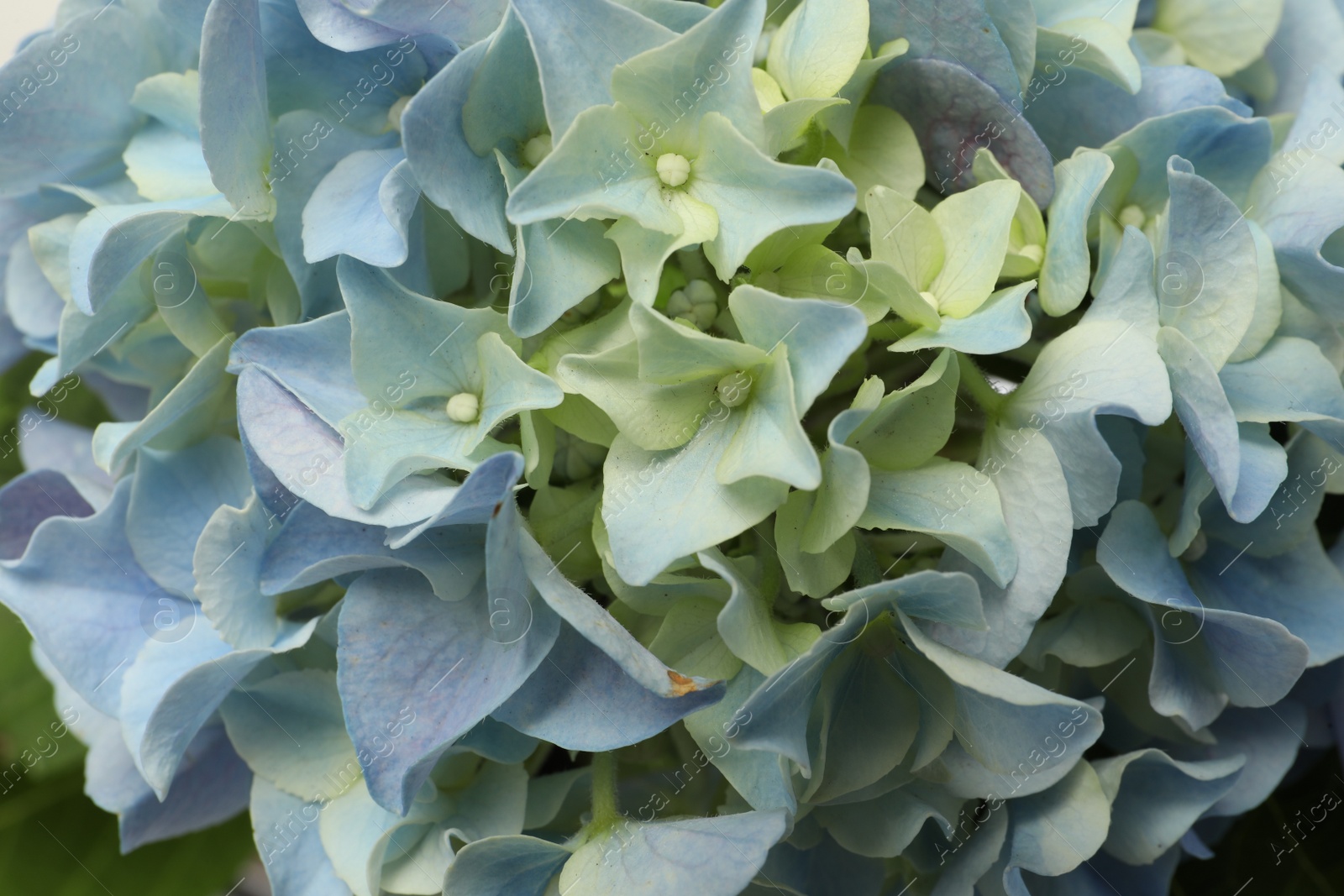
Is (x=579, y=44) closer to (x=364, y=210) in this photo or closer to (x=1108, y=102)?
(x=364, y=210)

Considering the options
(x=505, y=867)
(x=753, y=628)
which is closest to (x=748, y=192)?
(x=753, y=628)

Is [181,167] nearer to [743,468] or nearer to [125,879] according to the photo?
[743,468]

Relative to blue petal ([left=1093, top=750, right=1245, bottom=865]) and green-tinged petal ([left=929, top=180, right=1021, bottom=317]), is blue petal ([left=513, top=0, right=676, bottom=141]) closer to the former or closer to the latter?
green-tinged petal ([left=929, top=180, right=1021, bottom=317])

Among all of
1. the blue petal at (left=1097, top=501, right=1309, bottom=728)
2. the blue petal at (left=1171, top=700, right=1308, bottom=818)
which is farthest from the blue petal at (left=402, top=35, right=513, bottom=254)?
the blue petal at (left=1171, top=700, right=1308, bottom=818)

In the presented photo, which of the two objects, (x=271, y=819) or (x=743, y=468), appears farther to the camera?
(x=271, y=819)

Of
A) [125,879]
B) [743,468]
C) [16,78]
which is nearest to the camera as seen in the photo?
[743,468]

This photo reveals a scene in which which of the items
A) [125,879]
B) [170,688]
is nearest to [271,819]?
[170,688]
